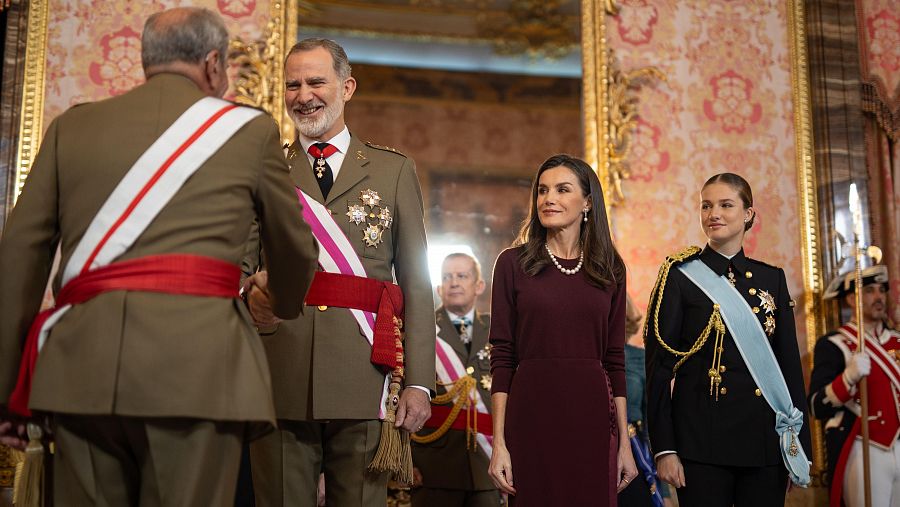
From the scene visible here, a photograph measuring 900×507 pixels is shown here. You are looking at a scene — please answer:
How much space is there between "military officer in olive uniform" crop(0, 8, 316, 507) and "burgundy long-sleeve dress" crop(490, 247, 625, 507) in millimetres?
977

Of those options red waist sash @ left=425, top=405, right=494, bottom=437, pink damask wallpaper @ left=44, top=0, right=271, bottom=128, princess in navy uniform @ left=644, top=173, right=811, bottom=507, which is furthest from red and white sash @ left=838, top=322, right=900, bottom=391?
pink damask wallpaper @ left=44, top=0, right=271, bottom=128

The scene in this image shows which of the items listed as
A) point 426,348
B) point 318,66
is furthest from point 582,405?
point 318,66

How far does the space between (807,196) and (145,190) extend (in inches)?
167

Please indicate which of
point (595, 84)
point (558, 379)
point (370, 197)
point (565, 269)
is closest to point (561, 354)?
point (558, 379)

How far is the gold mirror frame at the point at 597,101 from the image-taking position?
4.69 metres

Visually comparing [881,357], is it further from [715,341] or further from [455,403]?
[455,403]

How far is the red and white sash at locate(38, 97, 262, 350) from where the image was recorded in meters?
1.85

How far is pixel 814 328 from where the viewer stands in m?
5.23

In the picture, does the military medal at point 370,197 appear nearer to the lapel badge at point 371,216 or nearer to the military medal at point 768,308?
the lapel badge at point 371,216

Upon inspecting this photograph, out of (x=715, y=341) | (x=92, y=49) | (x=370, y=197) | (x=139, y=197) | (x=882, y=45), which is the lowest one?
(x=715, y=341)

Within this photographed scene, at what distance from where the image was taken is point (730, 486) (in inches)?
120

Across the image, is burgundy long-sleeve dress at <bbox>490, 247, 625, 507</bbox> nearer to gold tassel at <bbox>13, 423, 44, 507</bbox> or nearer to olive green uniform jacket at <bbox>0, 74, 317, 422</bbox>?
olive green uniform jacket at <bbox>0, 74, 317, 422</bbox>

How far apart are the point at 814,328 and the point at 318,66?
3.49 meters

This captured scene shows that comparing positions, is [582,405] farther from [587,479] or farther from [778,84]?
[778,84]
